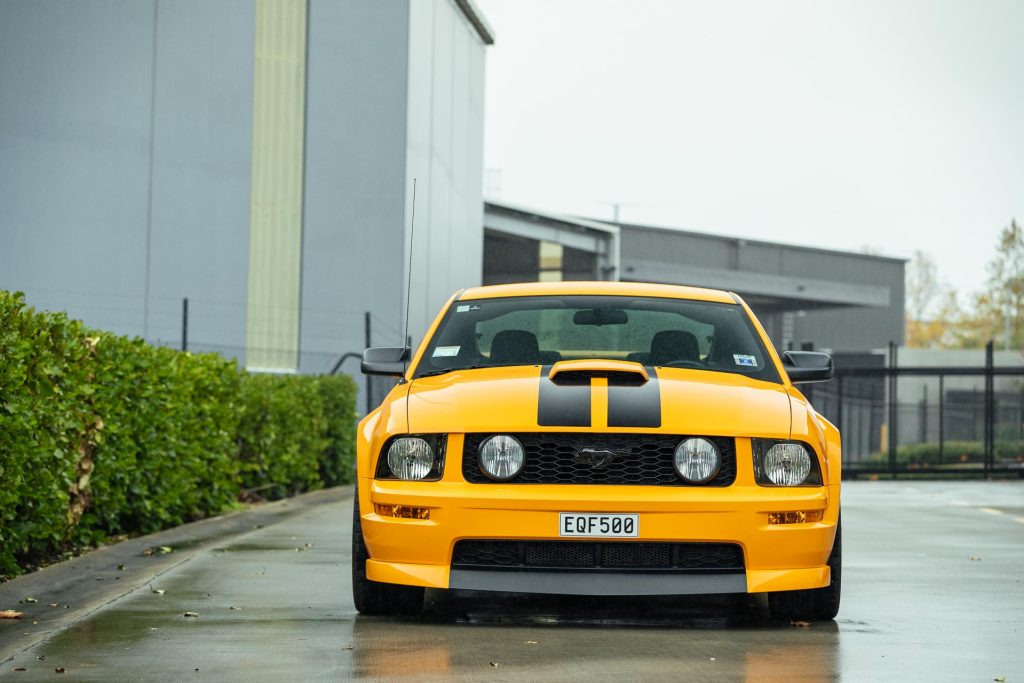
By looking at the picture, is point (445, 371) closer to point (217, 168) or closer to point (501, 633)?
point (501, 633)

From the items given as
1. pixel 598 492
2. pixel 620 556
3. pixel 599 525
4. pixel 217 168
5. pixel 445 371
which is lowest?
pixel 620 556

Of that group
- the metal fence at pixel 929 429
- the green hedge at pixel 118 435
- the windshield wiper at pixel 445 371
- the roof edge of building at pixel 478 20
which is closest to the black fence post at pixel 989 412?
the metal fence at pixel 929 429

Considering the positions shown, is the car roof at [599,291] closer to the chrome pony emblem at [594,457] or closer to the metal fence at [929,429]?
the chrome pony emblem at [594,457]

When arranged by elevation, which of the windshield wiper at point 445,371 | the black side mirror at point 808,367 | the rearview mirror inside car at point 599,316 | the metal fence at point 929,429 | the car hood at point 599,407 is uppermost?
the rearview mirror inside car at point 599,316

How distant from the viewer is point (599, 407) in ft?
21.2

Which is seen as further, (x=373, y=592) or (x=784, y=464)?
(x=373, y=592)

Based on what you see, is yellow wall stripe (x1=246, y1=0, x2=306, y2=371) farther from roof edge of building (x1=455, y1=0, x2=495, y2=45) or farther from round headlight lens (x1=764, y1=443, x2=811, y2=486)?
round headlight lens (x1=764, y1=443, x2=811, y2=486)

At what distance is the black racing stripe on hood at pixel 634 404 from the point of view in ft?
21.0

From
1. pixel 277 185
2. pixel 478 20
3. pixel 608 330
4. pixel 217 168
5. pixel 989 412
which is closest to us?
pixel 608 330

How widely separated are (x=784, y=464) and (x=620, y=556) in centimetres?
80

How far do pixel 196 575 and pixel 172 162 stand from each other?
16200 mm

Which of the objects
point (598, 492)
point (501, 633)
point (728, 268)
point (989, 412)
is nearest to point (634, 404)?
point (598, 492)

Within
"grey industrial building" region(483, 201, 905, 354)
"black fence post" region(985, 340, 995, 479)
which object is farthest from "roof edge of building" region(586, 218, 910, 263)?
"black fence post" region(985, 340, 995, 479)

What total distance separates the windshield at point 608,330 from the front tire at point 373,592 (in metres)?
1.07
